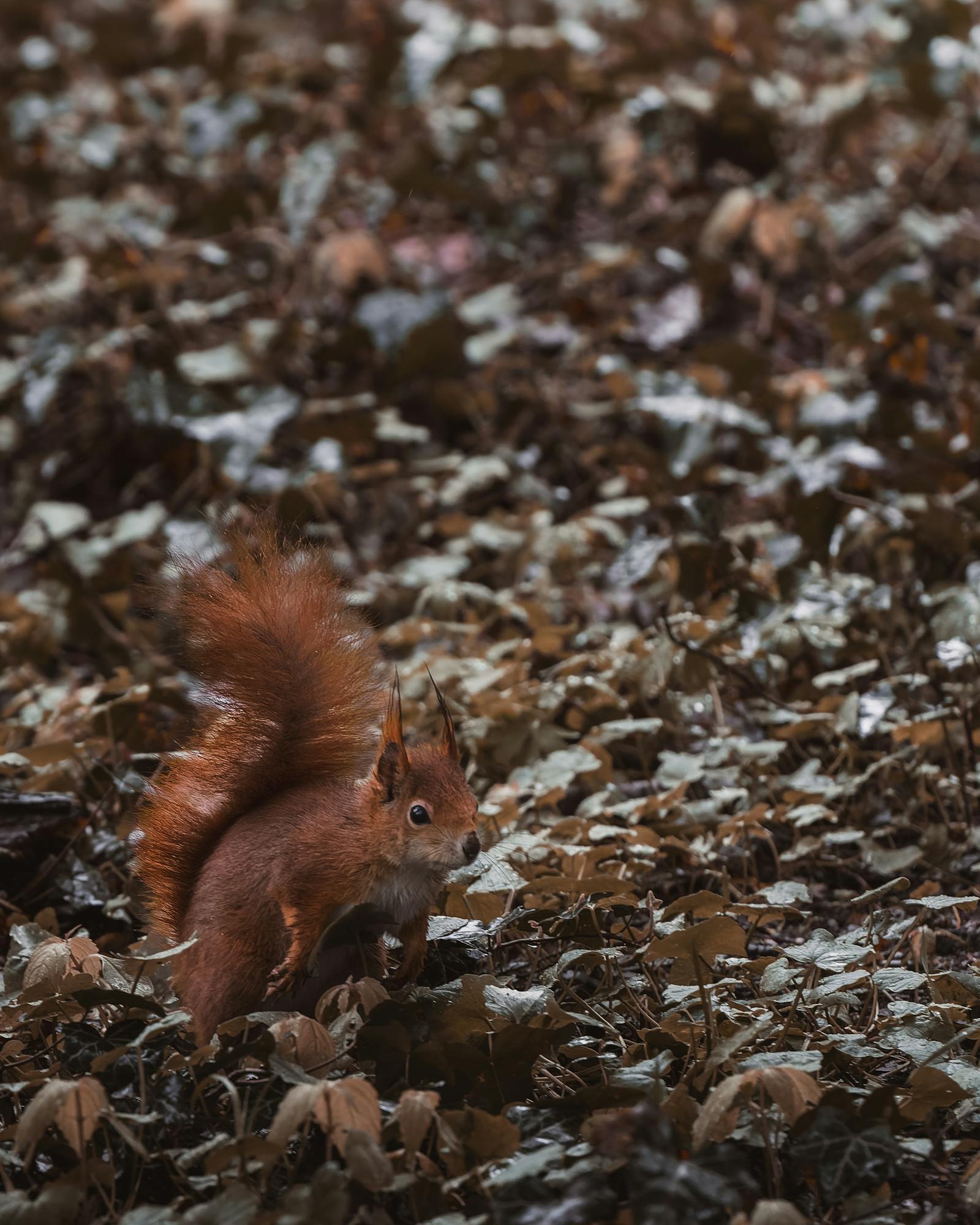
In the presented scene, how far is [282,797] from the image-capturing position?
5.87ft

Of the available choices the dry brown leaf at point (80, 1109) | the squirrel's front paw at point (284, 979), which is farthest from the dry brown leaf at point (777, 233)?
the dry brown leaf at point (80, 1109)

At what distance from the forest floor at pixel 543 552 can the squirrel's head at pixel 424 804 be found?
0.20 m

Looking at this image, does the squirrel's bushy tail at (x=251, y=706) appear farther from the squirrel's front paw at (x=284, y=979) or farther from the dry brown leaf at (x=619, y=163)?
the dry brown leaf at (x=619, y=163)

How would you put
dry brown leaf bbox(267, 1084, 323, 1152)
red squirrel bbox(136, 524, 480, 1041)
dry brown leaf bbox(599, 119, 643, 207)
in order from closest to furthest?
dry brown leaf bbox(267, 1084, 323, 1152) < red squirrel bbox(136, 524, 480, 1041) < dry brown leaf bbox(599, 119, 643, 207)

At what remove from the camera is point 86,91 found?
227 inches

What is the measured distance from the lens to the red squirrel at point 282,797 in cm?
166

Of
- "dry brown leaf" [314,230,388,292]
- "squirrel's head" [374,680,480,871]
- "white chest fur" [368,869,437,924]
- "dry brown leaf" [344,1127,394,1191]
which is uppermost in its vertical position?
"dry brown leaf" [314,230,388,292]

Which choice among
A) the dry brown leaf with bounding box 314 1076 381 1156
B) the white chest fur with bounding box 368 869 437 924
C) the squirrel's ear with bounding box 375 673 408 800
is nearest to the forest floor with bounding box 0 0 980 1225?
the dry brown leaf with bounding box 314 1076 381 1156

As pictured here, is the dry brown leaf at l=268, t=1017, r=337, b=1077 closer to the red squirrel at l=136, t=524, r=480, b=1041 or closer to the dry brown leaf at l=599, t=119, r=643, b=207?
the red squirrel at l=136, t=524, r=480, b=1041

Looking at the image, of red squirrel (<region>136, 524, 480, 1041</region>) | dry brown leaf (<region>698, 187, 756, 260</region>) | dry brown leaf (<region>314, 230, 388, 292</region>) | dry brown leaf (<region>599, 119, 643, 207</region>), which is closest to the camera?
red squirrel (<region>136, 524, 480, 1041</region>)

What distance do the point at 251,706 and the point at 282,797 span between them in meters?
0.13

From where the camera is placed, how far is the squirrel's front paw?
1.64 meters

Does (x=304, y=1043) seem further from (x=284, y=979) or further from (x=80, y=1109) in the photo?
(x=80, y=1109)

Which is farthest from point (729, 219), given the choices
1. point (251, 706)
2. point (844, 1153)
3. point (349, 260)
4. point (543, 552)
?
point (844, 1153)
